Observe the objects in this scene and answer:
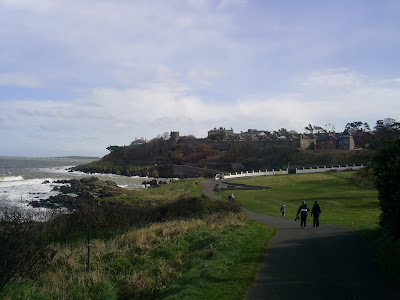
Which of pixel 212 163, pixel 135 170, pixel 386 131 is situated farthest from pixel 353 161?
pixel 135 170

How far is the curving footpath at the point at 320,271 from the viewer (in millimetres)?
7722

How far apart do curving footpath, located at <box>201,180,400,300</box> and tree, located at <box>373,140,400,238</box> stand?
116 cm

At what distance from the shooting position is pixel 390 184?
11.7 metres

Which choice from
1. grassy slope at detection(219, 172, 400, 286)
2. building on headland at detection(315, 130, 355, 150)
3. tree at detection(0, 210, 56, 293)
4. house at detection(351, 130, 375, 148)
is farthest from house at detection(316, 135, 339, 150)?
tree at detection(0, 210, 56, 293)

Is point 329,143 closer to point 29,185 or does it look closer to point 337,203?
point 337,203

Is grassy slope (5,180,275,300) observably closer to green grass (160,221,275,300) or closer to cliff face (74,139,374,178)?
green grass (160,221,275,300)

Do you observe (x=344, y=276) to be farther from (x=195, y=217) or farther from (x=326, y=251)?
(x=195, y=217)

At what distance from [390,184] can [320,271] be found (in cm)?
431

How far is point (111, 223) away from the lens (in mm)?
16594

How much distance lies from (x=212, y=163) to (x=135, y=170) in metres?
20.5

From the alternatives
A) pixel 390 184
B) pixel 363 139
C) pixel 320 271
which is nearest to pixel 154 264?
pixel 320 271

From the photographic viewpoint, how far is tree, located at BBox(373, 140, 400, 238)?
10.8 m

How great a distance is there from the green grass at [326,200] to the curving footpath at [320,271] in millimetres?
4339

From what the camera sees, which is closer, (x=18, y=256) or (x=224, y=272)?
(x=18, y=256)
